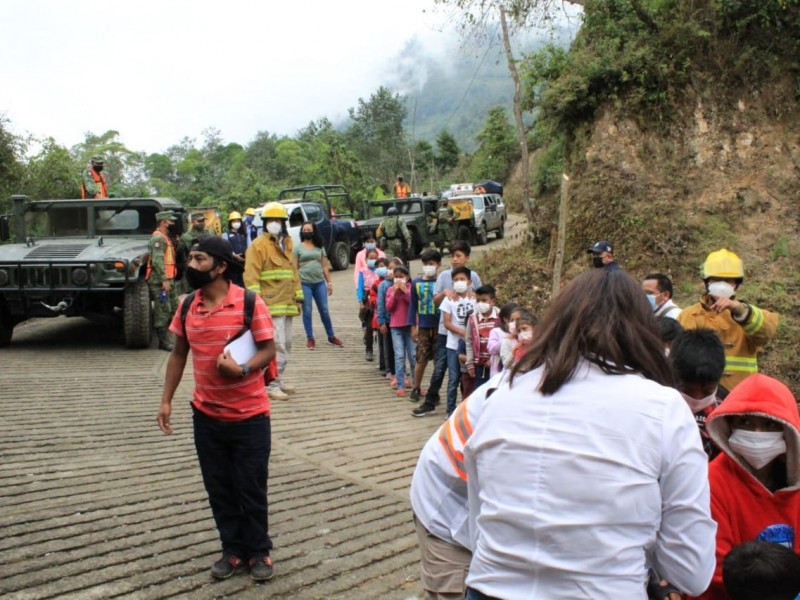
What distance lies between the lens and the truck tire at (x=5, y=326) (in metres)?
10.3

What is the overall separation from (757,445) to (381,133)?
4600cm

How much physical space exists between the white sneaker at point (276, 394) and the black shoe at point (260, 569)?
3980 millimetres

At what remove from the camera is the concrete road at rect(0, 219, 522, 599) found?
3988 mm

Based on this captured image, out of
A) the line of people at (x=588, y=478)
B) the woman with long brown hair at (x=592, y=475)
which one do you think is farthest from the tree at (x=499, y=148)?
the woman with long brown hair at (x=592, y=475)

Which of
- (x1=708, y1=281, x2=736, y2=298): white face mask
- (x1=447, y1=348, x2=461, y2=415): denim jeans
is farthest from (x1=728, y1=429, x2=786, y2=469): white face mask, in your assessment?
(x1=447, y1=348, x2=461, y2=415): denim jeans

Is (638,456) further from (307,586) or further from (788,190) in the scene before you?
(788,190)

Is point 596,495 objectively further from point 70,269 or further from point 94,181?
point 94,181

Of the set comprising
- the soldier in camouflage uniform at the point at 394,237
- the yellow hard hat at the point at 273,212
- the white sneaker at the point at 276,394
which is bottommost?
the white sneaker at the point at 276,394

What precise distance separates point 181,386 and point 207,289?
15.7ft

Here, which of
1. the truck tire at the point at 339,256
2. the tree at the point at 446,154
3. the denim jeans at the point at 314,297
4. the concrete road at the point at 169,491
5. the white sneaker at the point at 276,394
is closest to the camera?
the concrete road at the point at 169,491

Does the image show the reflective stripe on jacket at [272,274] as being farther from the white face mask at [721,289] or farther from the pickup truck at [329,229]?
the pickup truck at [329,229]

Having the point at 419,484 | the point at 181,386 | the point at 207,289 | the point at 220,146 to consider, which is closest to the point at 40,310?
the point at 181,386

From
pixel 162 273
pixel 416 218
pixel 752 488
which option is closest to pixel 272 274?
pixel 162 273

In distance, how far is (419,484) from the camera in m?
2.36
